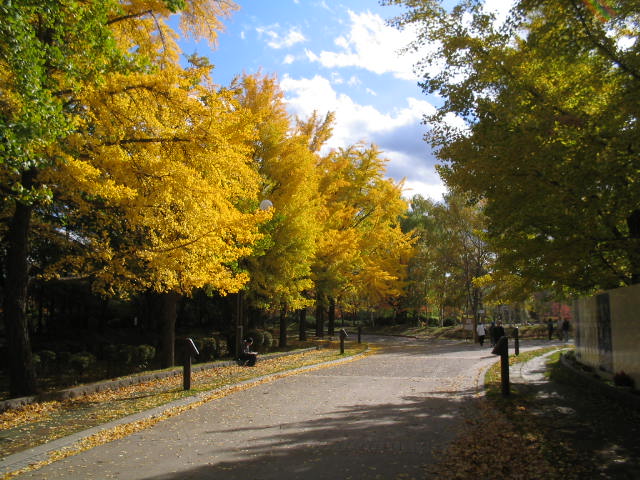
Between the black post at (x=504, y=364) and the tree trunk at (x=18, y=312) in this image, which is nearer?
the tree trunk at (x=18, y=312)

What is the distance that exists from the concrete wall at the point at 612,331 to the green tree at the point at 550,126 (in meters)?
1.01

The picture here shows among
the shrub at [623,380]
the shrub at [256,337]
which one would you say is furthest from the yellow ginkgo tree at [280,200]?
the shrub at [623,380]

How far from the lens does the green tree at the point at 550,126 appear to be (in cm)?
754

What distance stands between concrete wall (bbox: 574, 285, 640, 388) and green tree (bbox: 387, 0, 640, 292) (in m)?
1.01

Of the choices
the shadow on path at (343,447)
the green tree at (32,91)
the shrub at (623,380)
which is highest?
the green tree at (32,91)

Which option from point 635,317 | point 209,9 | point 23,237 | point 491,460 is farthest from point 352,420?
point 209,9

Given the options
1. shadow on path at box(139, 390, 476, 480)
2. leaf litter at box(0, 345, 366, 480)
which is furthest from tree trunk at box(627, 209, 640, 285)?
leaf litter at box(0, 345, 366, 480)

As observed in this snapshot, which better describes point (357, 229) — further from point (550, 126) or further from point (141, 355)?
point (550, 126)

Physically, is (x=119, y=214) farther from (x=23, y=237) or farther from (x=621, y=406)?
(x=621, y=406)

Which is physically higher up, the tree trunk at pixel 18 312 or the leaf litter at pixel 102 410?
the tree trunk at pixel 18 312

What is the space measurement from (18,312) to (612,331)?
1089cm

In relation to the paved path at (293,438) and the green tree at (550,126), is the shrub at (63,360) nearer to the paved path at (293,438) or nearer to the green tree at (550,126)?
the paved path at (293,438)

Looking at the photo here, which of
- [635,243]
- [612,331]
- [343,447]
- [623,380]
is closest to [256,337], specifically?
[612,331]

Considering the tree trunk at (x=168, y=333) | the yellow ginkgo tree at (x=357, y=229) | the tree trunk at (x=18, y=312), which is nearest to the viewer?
the tree trunk at (x=18, y=312)
